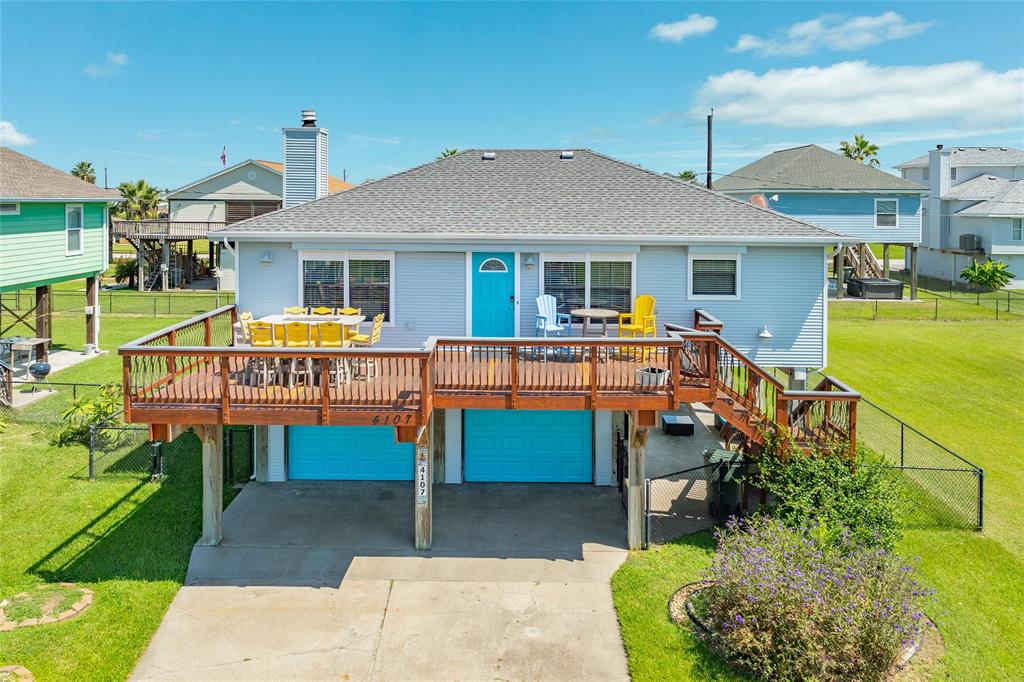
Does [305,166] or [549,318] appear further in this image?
[305,166]

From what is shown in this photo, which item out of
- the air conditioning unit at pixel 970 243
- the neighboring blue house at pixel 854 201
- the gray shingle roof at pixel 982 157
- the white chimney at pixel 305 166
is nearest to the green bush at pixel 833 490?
the white chimney at pixel 305 166

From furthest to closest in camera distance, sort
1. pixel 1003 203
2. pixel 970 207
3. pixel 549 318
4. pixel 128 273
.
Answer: pixel 970 207, pixel 128 273, pixel 1003 203, pixel 549 318

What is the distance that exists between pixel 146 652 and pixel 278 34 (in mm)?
23551

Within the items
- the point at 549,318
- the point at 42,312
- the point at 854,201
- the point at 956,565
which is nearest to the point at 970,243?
the point at 854,201

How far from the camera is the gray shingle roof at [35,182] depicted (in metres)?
20.5

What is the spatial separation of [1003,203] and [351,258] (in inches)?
1665

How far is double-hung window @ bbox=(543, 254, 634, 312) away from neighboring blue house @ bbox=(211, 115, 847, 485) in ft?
0.06

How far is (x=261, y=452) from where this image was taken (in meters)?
14.3

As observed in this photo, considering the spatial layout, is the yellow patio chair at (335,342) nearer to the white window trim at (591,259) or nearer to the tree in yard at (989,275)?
the white window trim at (591,259)

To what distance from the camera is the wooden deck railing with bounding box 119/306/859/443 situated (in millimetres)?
10164

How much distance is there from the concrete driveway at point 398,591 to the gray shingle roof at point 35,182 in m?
13.0

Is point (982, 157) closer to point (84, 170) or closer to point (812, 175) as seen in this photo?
point (812, 175)

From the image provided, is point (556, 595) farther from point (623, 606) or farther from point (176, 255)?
point (176, 255)

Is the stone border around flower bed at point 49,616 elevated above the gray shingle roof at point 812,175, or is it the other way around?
the gray shingle roof at point 812,175
